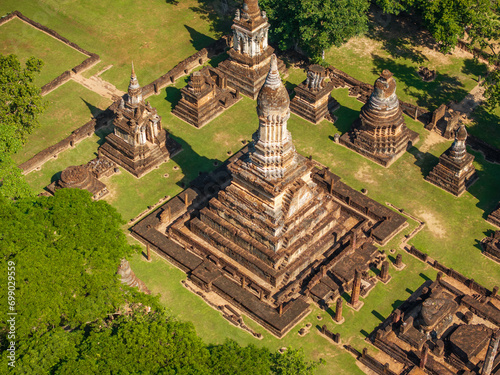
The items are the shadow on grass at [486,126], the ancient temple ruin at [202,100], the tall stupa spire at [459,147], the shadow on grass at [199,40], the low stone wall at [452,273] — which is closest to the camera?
the low stone wall at [452,273]

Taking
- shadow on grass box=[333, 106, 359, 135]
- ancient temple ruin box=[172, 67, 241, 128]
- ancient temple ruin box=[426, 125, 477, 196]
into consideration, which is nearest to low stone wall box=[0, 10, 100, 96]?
ancient temple ruin box=[172, 67, 241, 128]

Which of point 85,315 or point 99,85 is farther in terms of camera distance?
point 99,85

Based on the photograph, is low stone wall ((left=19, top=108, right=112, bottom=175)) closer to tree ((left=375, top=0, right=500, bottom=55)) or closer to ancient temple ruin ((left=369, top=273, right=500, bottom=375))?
tree ((left=375, top=0, right=500, bottom=55))

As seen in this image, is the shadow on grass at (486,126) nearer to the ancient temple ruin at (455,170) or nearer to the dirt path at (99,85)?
the ancient temple ruin at (455,170)

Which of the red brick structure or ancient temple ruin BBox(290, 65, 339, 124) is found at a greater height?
ancient temple ruin BBox(290, 65, 339, 124)

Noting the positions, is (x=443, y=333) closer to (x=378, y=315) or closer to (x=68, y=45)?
(x=378, y=315)

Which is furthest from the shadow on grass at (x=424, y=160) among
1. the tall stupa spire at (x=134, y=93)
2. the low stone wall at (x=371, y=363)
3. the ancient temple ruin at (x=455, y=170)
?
the tall stupa spire at (x=134, y=93)

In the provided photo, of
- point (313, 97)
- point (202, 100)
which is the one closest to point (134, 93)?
point (202, 100)
